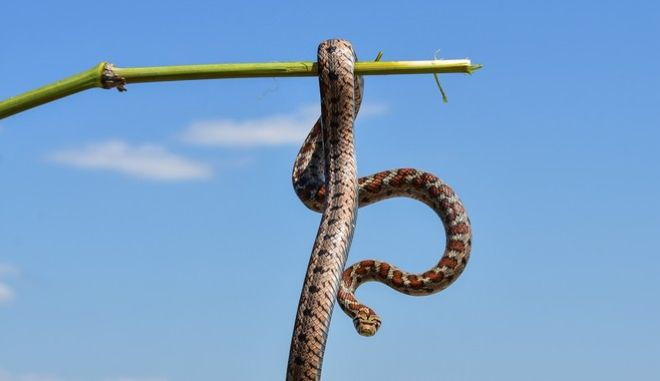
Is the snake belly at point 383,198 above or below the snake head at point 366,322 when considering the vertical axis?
above

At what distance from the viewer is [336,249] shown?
17.1 ft

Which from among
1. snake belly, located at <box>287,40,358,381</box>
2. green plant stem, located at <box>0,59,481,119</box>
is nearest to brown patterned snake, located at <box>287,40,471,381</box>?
snake belly, located at <box>287,40,358,381</box>

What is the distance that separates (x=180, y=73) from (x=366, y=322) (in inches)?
147

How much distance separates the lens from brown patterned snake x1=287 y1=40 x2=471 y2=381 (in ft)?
15.0

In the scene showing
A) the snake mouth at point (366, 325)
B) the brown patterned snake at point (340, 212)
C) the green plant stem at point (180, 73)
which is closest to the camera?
the green plant stem at point (180, 73)

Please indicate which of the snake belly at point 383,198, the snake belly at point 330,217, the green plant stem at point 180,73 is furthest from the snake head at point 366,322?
the green plant stem at point 180,73

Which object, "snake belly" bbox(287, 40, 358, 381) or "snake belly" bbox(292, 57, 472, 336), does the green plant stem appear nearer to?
"snake belly" bbox(287, 40, 358, 381)

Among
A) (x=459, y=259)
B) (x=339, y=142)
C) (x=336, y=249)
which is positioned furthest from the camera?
(x=459, y=259)

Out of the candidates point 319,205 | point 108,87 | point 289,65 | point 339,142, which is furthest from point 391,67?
point 319,205

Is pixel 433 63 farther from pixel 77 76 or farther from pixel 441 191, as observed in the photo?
pixel 441 191

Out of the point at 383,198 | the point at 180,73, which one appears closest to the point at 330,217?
the point at 180,73

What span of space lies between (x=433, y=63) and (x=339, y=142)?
2230 mm

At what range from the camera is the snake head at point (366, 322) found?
6824 mm

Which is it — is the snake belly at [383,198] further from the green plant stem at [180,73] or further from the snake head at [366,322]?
the green plant stem at [180,73]
